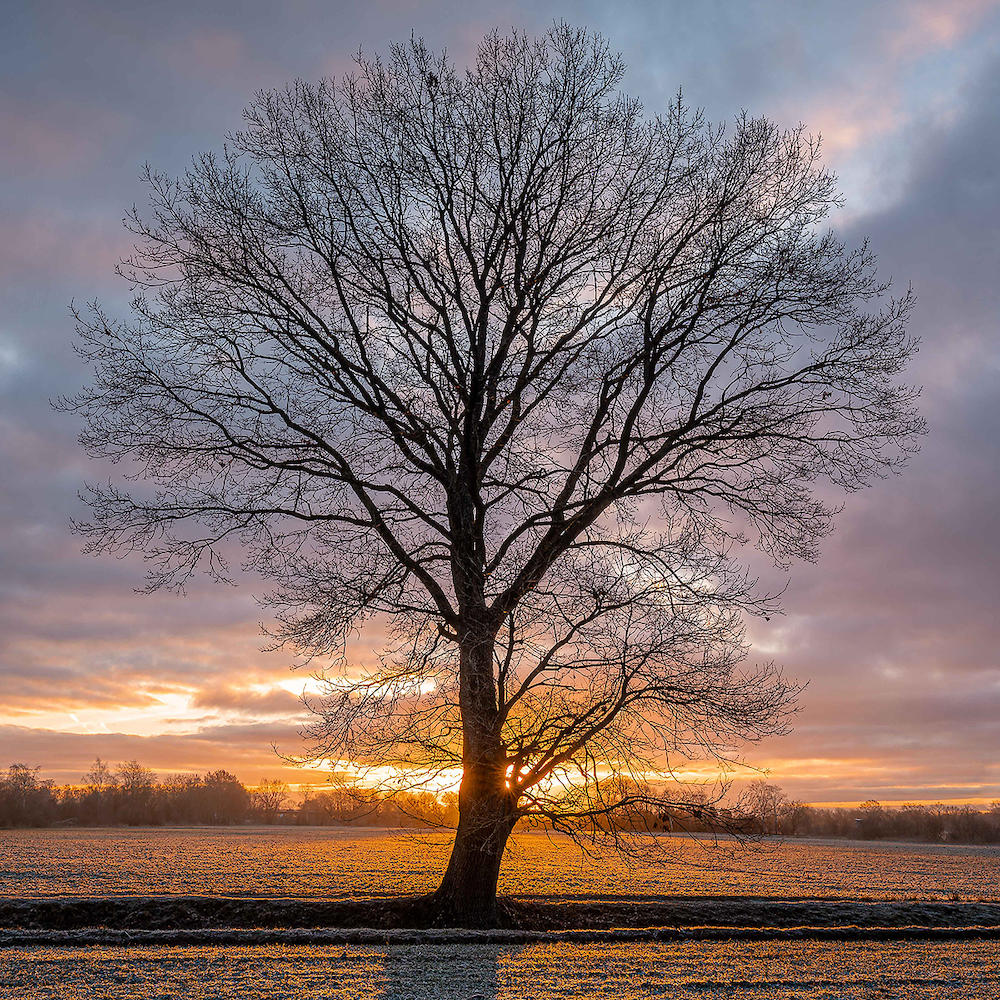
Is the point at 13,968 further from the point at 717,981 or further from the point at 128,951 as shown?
the point at 717,981

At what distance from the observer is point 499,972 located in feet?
39.3

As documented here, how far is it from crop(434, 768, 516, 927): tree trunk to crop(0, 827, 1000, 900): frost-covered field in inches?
20.6

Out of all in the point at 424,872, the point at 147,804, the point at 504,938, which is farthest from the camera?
the point at 147,804

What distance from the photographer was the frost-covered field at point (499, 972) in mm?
10906

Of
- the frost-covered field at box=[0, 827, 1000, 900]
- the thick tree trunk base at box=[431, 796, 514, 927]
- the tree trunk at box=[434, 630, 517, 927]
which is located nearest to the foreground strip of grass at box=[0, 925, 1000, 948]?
the thick tree trunk base at box=[431, 796, 514, 927]

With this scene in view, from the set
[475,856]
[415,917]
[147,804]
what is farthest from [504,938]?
[147,804]

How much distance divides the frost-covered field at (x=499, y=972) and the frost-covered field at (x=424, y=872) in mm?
1933

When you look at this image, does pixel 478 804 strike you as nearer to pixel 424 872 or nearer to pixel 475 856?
pixel 475 856

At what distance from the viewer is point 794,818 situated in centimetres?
7288

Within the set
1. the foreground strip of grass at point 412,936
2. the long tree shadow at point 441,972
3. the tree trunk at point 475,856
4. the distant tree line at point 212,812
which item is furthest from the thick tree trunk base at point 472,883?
the distant tree line at point 212,812

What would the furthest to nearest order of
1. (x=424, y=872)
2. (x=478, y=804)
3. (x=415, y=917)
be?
(x=424, y=872) < (x=415, y=917) < (x=478, y=804)

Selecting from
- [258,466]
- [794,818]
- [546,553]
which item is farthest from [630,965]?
[794,818]

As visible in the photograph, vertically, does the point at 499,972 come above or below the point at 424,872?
above

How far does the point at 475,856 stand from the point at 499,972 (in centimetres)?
345
